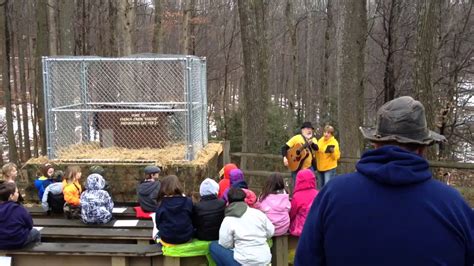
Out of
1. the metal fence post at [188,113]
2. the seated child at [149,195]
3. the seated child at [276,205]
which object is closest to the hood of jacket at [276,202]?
the seated child at [276,205]

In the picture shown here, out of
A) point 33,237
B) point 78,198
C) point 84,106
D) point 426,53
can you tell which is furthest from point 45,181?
point 426,53

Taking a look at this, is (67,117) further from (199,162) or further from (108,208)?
(108,208)

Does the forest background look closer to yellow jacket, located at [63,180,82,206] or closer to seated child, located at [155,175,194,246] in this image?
yellow jacket, located at [63,180,82,206]

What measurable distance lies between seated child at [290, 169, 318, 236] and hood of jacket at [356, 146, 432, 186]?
3.91m

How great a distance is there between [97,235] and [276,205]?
235 cm

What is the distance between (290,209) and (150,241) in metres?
1.86

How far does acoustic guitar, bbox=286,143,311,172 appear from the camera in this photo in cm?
941

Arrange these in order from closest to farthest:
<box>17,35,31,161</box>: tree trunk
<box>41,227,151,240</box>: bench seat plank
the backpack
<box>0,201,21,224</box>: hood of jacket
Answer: <box>0,201,21,224</box>: hood of jacket → <box>41,227,151,240</box>: bench seat plank → the backpack → <box>17,35,31,161</box>: tree trunk

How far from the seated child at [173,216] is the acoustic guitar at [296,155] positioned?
3999mm

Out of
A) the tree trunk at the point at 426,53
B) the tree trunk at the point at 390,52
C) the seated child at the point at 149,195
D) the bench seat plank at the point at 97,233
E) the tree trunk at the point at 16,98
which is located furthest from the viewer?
the tree trunk at the point at 16,98

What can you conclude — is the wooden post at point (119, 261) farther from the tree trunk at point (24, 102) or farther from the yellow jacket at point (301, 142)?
the tree trunk at point (24, 102)

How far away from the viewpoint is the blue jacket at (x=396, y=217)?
1948mm

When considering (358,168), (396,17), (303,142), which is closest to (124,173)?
(303,142)

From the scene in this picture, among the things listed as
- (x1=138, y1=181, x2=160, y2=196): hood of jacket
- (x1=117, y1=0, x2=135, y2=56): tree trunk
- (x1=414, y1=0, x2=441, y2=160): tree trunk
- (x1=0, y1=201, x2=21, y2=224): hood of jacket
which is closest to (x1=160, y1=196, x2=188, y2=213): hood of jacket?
(x1=0, y1=201, x2=21, y2=224): hood of jacket
